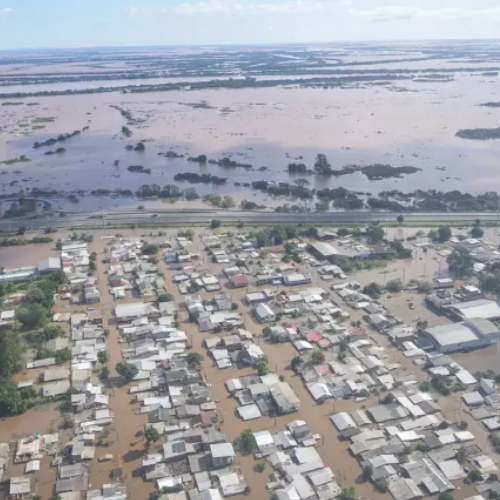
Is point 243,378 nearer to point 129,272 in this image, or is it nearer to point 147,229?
point 129,272

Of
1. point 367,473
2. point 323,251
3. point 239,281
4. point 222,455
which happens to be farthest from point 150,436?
point 323,251

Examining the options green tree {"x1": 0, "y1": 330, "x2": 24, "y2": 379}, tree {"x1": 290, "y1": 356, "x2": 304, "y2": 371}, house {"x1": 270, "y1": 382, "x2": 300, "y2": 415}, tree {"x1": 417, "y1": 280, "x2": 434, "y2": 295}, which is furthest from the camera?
tree {"x1": 417, "y1": 280, "x2": 434, "y2": 295}

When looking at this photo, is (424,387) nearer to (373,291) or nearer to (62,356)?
(373,291)

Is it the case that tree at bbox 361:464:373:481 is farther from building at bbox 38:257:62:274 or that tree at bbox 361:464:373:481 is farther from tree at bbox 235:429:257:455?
building at bbox 38:257:62:274

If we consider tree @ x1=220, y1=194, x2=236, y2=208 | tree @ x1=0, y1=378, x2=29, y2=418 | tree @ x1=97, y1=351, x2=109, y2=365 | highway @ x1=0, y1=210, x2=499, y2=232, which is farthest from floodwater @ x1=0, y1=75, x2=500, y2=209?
tree @ x1=0, y1=378, x2=29, y2=418

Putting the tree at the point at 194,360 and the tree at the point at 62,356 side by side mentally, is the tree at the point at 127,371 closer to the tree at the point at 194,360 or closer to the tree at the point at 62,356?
the tree at the point at 194,360

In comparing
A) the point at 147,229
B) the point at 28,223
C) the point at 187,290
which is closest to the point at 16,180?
the point at 28,223
